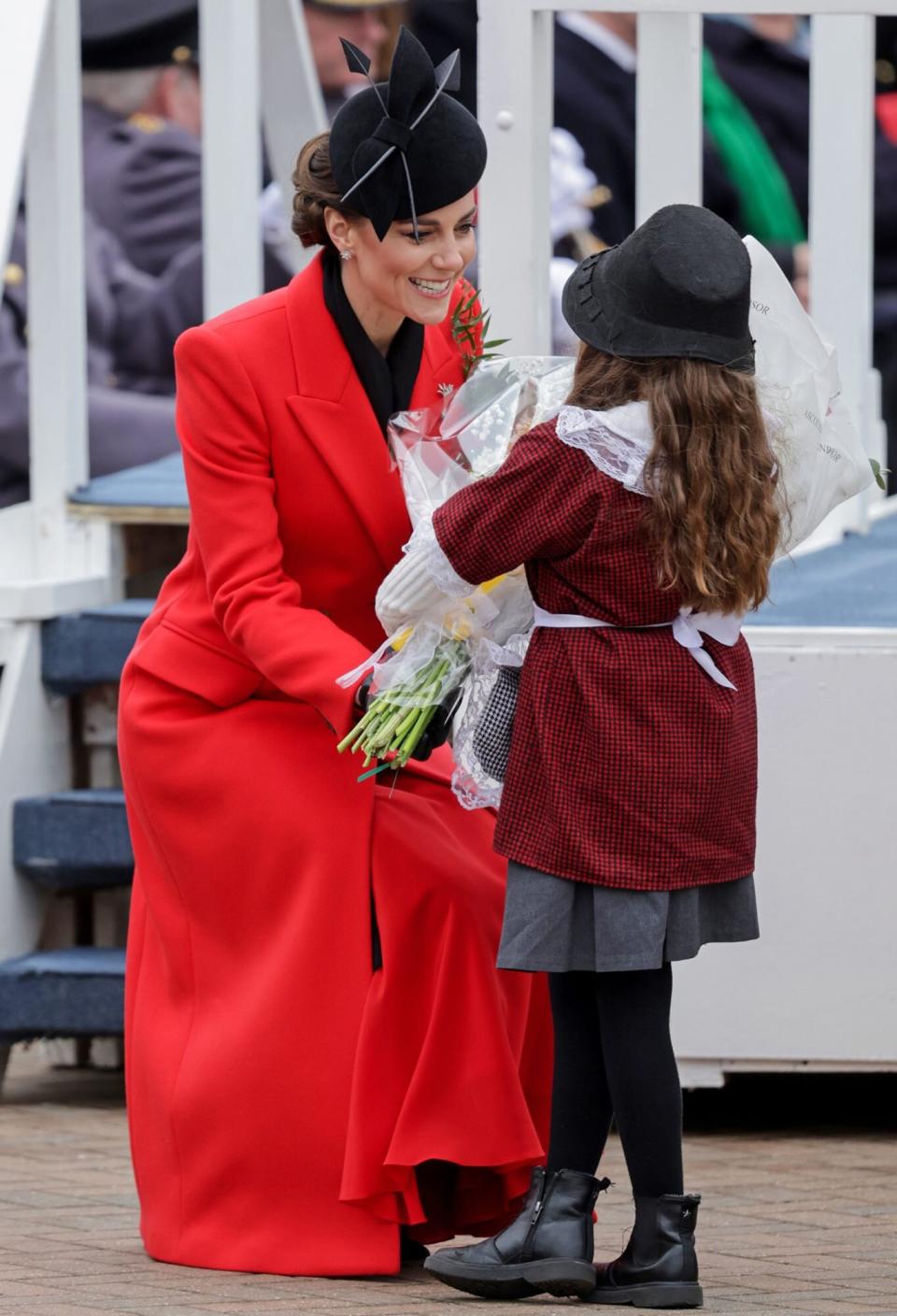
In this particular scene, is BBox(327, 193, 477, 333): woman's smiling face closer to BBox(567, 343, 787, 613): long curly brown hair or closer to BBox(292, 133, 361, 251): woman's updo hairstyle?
BBox(292, 133, 361, 251): woman's updo hairstyle

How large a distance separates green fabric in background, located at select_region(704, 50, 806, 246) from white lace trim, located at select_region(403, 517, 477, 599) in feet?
20.7

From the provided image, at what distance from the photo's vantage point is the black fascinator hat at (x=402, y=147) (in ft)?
10.9

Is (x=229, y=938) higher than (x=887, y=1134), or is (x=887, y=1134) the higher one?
(x=229, y=938)

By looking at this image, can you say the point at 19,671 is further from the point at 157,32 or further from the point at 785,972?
the point at 157,32

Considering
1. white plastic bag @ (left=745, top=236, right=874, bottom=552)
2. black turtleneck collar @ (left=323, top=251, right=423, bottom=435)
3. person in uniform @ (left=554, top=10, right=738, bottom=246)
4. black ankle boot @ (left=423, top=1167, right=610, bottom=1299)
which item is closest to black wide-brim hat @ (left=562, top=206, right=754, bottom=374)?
white plastic bag @ (left=745, top=236, right=874, bottom=552)

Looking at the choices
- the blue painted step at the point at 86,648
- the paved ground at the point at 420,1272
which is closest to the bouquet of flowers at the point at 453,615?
the paved ground at the point at 420,1272

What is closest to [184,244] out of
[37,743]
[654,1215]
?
[37,743]

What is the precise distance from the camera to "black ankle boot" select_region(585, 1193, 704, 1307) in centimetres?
319

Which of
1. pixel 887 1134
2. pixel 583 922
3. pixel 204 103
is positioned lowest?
pixel 887 1134

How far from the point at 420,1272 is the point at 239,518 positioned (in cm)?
112

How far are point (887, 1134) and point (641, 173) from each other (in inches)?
76.4

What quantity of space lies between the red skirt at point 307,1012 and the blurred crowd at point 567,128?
215 inches

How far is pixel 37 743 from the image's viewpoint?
522 cm

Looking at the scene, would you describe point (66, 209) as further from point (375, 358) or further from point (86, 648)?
point (375, 358)
